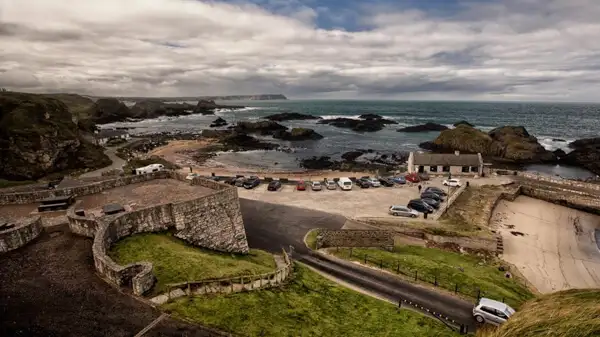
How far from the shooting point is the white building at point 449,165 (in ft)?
178

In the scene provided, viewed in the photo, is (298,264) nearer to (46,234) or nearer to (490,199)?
(46,234)

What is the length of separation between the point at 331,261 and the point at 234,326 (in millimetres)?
13692

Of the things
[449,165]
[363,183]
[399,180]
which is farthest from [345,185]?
[449,165]

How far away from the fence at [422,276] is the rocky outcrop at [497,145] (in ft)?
220

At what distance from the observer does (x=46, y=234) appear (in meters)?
20.1

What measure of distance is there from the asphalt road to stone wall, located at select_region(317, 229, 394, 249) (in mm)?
2498

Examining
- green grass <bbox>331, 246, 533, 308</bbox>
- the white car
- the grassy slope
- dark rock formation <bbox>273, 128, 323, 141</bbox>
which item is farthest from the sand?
dark rock formation <bbox>273, 128, 323, 141</bbox>

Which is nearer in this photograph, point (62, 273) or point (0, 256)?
point (62, 273)

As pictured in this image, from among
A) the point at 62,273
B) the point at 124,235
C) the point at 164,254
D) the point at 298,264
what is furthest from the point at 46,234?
the point at 298,264

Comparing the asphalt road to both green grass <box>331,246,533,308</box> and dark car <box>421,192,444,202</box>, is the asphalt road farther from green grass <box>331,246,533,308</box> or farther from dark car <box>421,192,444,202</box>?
dark car <box>421,192,444,202</box>

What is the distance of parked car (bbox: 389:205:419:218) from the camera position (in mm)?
36844

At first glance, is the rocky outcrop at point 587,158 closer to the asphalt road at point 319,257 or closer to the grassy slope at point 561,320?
the asphalt road at point 319,257

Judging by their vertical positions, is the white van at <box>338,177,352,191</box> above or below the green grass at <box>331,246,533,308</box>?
above

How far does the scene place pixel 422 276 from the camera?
78.7ft
